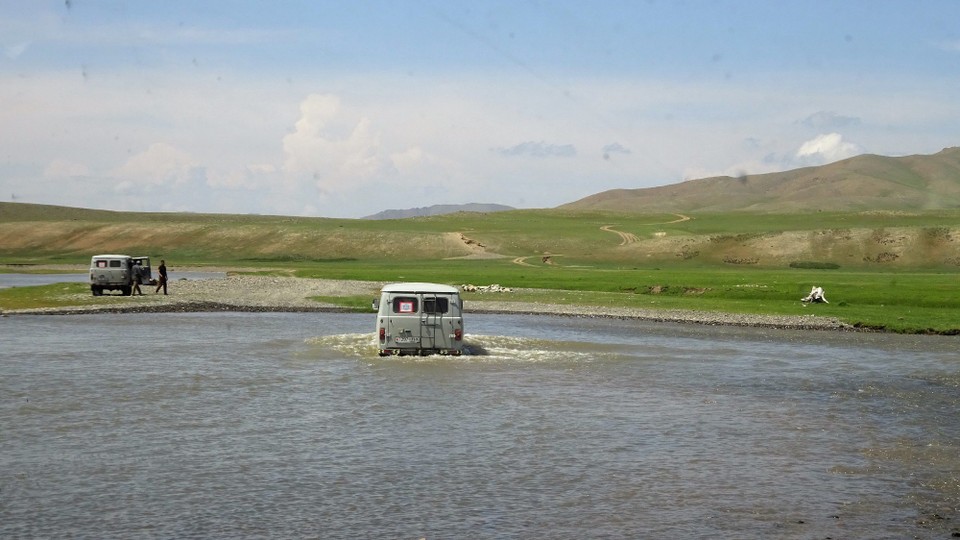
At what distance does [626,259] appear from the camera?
457 ft

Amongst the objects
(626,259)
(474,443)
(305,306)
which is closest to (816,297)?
(305,306)

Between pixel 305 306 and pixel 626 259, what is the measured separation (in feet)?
246

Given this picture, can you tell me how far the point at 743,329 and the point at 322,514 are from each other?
146 feet

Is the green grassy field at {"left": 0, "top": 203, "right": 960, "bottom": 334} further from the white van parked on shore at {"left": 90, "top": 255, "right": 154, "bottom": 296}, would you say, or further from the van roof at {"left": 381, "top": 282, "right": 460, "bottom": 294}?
the van roof at {"left": 381, "top": 282, "right": 460, "bottom": 294}

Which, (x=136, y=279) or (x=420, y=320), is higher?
(x=136, y=279)

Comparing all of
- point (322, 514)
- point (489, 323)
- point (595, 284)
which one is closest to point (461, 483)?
point (322, 514)

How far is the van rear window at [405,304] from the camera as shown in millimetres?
38531

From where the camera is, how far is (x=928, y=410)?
3030 centimetres

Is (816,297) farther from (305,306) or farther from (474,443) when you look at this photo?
(474,443)

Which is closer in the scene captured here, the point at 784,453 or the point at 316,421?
the point at 784,453

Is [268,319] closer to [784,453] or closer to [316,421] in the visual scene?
[316,421]

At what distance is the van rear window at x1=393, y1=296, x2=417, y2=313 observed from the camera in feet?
126

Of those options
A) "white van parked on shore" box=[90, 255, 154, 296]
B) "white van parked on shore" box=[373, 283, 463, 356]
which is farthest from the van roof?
"white van parked on shore" box=[90, 255, 154, 296]

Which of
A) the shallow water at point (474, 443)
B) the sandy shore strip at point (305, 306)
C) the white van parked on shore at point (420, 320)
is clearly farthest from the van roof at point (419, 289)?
the sandy shore strip at point (305, 306)
